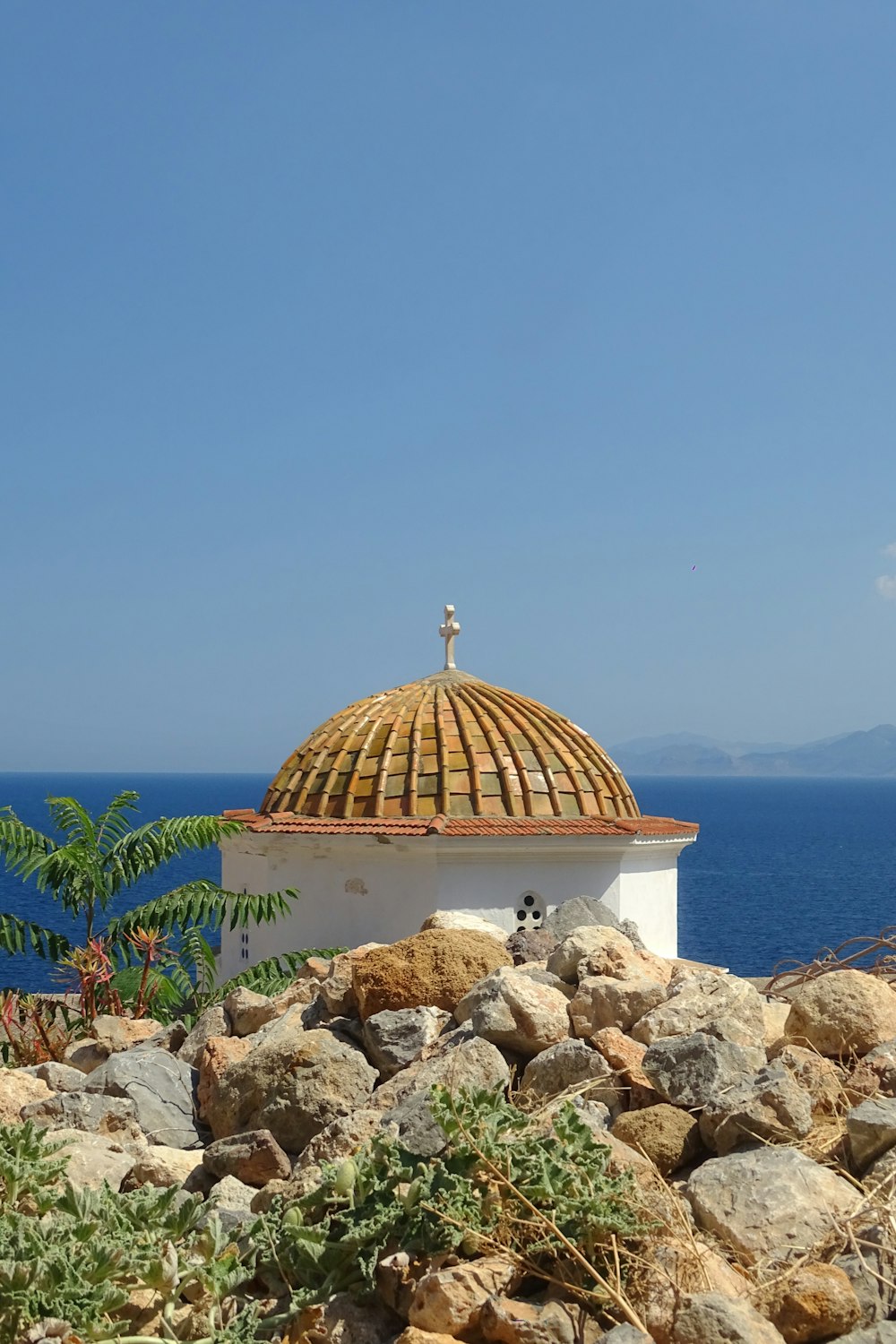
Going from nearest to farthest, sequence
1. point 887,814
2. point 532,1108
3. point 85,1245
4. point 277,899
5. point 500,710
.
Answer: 1. point 85,1245
2. point 532,1108
3. point 277,899
4. point 500,710
5. point 887,814

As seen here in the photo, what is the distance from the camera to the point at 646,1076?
5625mm

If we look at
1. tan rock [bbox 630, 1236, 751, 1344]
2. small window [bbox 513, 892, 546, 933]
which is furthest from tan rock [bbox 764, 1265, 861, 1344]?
small window [bbox 513, 892, 546, 933]

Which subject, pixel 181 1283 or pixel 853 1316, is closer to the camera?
pixel 853 1316

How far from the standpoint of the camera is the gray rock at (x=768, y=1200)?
15.1ft

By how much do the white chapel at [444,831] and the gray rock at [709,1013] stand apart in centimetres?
608

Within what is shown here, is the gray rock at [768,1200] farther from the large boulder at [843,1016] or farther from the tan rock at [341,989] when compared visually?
the tan rock at [341,989]

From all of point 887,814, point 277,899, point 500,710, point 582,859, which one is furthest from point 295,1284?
point 887,814

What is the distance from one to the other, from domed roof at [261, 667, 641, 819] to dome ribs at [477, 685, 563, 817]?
0.01 meters

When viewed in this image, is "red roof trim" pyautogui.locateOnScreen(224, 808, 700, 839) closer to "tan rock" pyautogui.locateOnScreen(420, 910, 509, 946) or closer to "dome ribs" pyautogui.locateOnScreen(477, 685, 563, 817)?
"dome ribs" pyautogui.locateOnScreen(477, 685, 563, 817)

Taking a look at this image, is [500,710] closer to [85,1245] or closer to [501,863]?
[501,863]

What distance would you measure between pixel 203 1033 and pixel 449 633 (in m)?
8.66

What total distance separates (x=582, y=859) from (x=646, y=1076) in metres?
7.49

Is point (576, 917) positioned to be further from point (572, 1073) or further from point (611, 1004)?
point (572, 1073)

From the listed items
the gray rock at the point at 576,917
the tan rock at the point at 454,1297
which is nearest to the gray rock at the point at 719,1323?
the tan rock at the point at 454,1297
